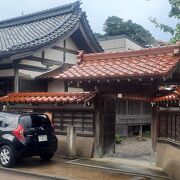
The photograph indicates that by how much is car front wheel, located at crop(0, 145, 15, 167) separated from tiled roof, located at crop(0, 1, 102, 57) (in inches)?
202

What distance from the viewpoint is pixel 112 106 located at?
13773mm

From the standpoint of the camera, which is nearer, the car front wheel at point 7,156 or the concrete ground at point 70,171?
the concrete ground at point 70,171

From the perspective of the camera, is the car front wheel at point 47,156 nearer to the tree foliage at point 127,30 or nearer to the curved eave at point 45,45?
the curved eave at point 45,45

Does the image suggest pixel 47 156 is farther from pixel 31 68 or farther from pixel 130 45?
pixel 130 45

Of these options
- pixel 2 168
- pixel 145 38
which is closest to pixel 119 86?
pixel 2 168

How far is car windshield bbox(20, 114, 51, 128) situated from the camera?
1090 cm

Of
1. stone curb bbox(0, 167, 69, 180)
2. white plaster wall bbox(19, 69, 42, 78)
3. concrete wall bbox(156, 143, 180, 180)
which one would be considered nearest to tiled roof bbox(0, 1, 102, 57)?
white plaster wall bbox(19, 69, 42, 78)

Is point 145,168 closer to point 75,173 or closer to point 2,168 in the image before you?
point 75,173

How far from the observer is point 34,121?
1123 cm

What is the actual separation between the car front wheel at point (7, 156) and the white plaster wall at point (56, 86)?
711cm

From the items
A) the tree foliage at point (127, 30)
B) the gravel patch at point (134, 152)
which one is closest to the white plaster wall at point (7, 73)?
the gravel patch at point (134, 152)

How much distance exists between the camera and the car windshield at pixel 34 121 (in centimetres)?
1090

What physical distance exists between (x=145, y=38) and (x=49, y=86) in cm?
4338

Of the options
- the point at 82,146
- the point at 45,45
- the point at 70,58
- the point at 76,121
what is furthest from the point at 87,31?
the point at 82,146
